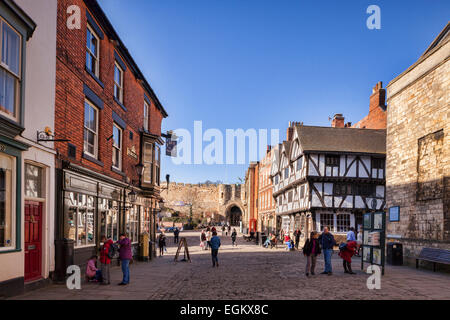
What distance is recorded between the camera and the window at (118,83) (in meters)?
16.2

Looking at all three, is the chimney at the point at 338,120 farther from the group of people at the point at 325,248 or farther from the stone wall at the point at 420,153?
the group of people at the point at 325,248

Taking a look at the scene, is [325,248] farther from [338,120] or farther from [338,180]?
[338,120]

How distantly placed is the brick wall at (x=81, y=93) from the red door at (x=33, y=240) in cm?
171

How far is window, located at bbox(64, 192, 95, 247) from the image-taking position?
11331mm

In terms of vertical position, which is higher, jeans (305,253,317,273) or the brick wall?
the brick wall


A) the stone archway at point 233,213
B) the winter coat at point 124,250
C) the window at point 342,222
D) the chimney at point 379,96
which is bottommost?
the stone archway at point 233,213

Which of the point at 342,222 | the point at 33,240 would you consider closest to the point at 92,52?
A: the point at 33,240

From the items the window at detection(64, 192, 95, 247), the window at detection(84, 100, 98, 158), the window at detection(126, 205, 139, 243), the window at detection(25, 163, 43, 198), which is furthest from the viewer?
the window at detection(126, 205, 139, 243)

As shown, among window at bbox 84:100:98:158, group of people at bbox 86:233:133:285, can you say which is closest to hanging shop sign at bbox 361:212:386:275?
group of people at bbox 86:233:133:285

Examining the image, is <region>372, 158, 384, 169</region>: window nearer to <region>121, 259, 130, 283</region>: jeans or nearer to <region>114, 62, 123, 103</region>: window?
<region>114, 62, 123, 103</region>: window

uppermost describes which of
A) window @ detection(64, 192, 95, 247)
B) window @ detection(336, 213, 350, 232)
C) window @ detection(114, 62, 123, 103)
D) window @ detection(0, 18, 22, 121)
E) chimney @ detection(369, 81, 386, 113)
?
chimney @ detection(369, 81, 386, 113)

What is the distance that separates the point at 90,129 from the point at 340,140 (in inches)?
911

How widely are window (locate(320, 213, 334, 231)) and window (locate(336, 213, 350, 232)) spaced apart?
1.52 feet

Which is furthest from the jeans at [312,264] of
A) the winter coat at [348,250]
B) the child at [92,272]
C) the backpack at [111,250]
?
the child at [92,272]
